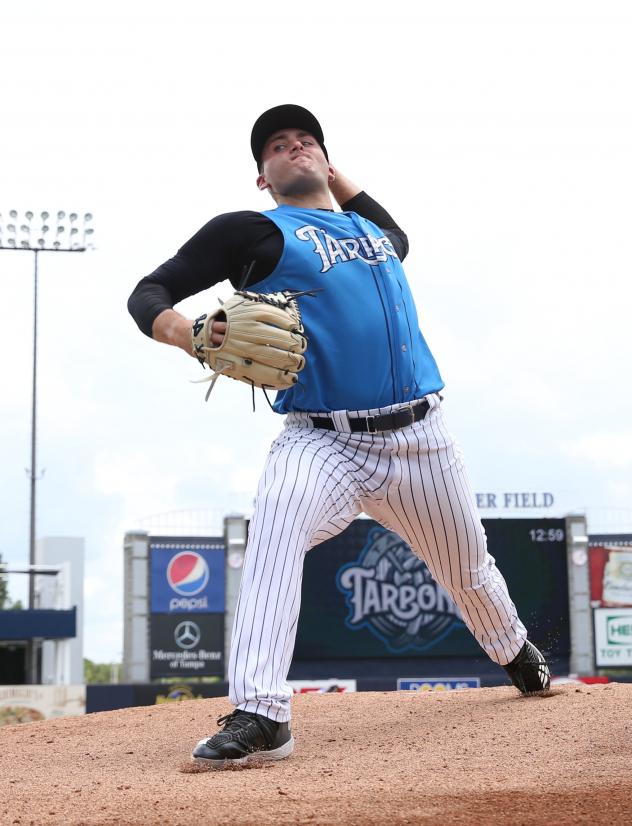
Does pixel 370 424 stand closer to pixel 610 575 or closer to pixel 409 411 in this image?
pixel 409 411

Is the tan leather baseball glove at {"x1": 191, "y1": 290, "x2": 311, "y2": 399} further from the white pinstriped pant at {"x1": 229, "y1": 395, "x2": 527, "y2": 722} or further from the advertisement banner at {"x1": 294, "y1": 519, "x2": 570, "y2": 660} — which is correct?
the advertisement banner at {"x1": 294, "y1": 519, "x2": 570, "y2": 660}

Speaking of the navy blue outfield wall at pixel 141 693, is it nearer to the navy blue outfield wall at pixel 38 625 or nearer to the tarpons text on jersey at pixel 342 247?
the navy blue outfield wall at pixel 38 625

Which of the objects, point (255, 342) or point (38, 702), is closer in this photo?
point (255, 342)

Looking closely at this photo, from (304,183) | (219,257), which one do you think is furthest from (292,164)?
(219,257)

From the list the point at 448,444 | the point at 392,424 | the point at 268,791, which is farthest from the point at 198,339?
the point at 268,791

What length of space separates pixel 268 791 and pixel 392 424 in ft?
3.93

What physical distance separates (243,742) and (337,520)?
725 millimetres

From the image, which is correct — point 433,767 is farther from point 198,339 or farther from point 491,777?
point 198,339

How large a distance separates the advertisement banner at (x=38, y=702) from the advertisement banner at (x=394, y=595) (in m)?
5.33

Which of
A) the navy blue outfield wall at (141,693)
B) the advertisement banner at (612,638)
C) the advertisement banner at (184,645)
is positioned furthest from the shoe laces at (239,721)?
the advertisement banner at (612,638)

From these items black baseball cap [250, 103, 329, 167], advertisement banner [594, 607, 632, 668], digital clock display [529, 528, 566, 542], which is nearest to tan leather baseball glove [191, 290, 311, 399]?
black baseball cap [250, 103, 329, 167]

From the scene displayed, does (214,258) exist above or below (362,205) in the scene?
below

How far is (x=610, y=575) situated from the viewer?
22672 millimetres

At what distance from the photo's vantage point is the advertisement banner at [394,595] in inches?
786
